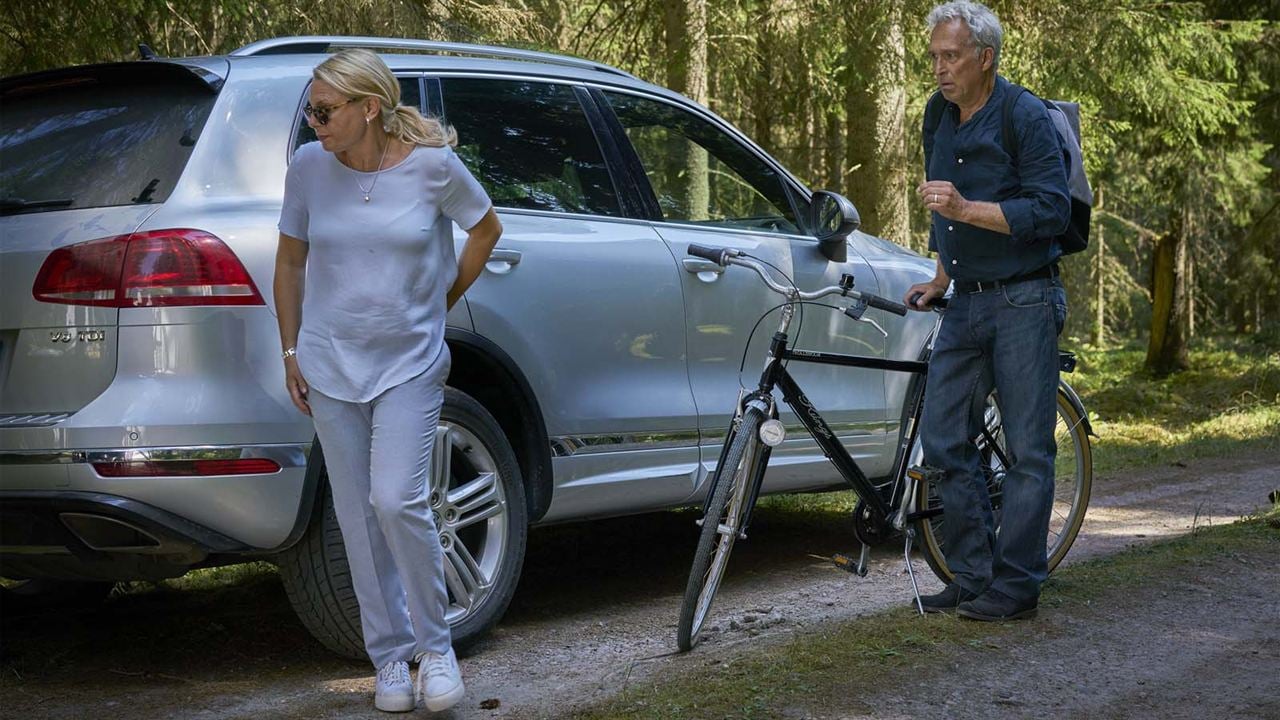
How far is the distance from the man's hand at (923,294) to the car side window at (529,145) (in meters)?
1.17

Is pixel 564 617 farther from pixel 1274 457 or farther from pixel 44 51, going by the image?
pixel 1274 457

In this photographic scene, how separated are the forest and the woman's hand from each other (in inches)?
162

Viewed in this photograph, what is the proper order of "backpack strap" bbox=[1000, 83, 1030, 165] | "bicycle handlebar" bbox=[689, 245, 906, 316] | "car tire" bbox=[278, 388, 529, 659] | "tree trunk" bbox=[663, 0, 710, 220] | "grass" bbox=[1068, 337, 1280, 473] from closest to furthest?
"car tire" bbox=[278, 388, 529, 659]
"backpack strap" bbox=[1000, 83, 1030, 165]
"bicycle handlebar" bbox=[689, 245, 906, 316]
"grass" bbox=[1068, 337, 1280, 473]
"tree trunk" bbox=[663, 0, 710, 220]

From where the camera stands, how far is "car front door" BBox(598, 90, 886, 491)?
5.51 m

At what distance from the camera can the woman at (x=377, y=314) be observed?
12.3 ft

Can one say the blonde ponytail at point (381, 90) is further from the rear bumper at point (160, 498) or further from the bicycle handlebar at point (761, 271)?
the bicycle handlebar at point (761, 271)

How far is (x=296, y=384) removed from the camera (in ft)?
12.7

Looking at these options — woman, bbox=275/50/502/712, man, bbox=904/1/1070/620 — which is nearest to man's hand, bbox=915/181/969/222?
man, bbox=904/1/1070/620

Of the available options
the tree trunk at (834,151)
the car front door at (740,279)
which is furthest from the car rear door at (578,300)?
the tree trunk at (834,151)

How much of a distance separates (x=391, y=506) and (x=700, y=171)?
8.66 feet

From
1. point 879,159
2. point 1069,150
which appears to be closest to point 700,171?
point 1069,150

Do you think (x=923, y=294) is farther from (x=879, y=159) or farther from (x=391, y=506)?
(x=879, y=159)

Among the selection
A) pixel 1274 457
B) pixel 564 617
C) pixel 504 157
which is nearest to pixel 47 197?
pixel 504 157

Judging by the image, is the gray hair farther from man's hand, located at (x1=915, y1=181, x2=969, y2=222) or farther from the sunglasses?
the sunglasses
